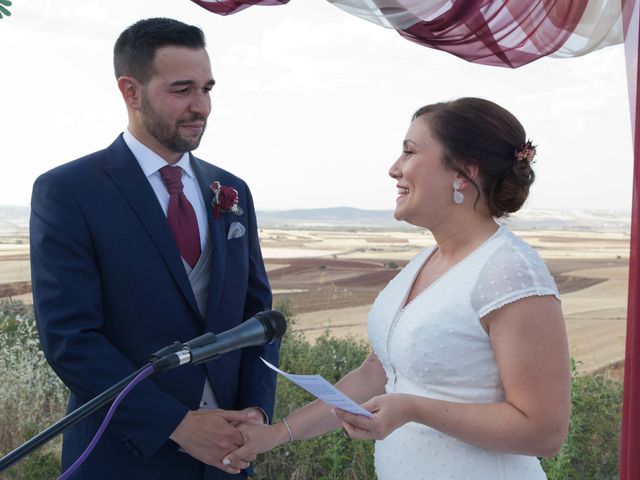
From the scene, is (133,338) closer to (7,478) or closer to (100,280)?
(100,280)

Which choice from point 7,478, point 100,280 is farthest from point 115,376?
point 7,478

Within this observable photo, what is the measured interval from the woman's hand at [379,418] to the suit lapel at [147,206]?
0.69 metres

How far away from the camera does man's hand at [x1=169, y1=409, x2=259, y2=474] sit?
2.24 m

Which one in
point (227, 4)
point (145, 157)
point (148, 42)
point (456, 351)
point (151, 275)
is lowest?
point (456, 351)

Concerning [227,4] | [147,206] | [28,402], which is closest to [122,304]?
[147,206]

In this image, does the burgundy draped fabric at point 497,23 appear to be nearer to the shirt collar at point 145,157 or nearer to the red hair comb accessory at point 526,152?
the shirt collar at point 145,157

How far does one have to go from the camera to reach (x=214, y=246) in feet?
7.95

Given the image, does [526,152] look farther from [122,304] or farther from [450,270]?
[122,304]

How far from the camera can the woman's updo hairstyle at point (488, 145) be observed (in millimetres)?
2100

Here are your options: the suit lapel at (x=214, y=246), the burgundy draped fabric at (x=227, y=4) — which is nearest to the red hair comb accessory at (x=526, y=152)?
the suit lapel at (x=214, y=246)

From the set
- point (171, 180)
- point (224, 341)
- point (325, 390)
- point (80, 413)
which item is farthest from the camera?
point (171, 180)

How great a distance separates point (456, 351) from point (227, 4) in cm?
A: 214

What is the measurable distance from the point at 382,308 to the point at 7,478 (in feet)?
9.69

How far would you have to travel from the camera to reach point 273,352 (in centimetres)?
261
